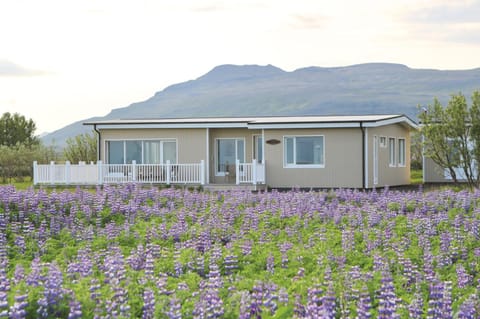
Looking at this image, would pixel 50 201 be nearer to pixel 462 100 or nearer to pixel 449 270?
pixel 449 270

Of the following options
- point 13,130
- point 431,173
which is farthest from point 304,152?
point 13,130

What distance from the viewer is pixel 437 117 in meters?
25.5

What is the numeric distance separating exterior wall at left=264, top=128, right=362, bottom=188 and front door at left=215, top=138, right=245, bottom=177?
222 cm

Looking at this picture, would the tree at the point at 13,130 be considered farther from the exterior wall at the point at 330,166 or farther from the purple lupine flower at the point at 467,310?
the purple lupine flower at the point at 467,310

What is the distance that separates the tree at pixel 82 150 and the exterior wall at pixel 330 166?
1519cm

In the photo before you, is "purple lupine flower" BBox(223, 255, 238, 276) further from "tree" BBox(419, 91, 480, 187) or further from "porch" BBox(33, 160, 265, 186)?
"porch" BBox(33, 160, 265, 186)

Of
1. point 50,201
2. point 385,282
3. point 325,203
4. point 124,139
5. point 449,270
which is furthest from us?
point 124,139

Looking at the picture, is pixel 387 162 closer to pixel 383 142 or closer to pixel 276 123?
pixel 383 142

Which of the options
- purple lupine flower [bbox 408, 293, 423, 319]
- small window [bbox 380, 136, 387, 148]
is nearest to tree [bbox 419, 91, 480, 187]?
small window [bbox 380, 136, 387, 148]

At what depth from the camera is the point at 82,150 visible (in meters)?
40.1

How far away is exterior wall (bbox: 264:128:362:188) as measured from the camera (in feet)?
87.7

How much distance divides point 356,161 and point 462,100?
4.09 m

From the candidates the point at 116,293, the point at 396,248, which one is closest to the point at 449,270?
the point at 396,248

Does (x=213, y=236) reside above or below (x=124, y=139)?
below
